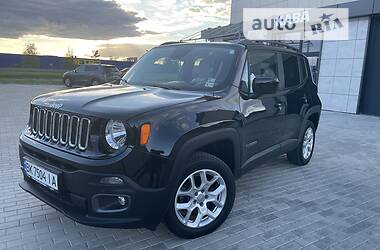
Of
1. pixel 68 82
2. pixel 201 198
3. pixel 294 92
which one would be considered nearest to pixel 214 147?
pixel 201 198

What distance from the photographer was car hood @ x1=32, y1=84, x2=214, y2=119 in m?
2.51

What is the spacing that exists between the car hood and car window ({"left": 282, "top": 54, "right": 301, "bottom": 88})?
1894 millimetres

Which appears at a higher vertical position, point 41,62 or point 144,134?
point 41,62

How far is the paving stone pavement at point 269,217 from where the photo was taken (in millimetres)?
2924

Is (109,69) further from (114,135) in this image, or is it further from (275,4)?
(114,135)

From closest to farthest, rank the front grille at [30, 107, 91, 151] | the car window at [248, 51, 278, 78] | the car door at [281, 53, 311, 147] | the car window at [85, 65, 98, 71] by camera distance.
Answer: the front grille at [30, 107, 91, 151]
the car window at [248, 51, 278, 78]
the car door at [281, 53, 311, 147]
the car window at [85, 65, 98, 71]

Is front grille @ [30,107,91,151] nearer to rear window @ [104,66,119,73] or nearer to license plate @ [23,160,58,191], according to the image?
license plate @ [23,160,58,191]

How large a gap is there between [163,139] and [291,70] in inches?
114

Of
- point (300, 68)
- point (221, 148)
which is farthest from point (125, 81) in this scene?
point (300, 68)

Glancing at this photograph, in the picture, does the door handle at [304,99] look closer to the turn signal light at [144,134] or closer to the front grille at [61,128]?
the turn signal light at [144,134]

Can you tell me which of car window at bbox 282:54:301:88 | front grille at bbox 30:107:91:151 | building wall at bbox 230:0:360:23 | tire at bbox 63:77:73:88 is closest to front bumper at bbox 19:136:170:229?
front grille at bbox 30:107:91:151

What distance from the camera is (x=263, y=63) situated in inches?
156

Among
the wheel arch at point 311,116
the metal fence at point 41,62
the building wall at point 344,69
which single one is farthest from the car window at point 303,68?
the metal fence at point 41,62

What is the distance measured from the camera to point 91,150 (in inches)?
98.3
